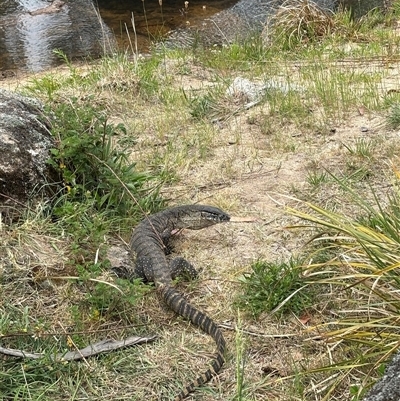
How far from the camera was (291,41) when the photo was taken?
33.6ft

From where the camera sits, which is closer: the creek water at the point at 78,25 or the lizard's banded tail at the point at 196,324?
the lizard's banded tail at the point at 196,324

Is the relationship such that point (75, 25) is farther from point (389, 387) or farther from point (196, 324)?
point (389, 387)

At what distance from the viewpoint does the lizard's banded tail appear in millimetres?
3562

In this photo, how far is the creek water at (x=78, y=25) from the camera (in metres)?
12.3

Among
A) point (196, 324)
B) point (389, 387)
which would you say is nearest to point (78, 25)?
point (196, 324)

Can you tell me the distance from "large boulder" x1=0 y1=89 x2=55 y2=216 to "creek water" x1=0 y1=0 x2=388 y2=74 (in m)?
6.51

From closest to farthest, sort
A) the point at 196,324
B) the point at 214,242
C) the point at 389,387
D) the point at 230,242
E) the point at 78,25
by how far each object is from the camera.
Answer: the point at 389,387, the point at 196,324, the point at 230,242, the point at 214,242, the point at 78,25

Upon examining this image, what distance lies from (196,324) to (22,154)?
1.72 m

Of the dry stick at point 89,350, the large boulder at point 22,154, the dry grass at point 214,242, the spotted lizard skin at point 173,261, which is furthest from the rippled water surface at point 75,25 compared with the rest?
the dry stick at point 89,350

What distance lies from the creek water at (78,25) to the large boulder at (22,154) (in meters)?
6.51

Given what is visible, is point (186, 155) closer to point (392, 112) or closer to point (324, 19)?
point (392, 112)

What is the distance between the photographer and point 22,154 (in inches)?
185

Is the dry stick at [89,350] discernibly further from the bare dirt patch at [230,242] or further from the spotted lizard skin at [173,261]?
the spotted lizard skin at [173,261]

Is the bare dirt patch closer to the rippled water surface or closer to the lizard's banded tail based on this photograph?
the lizard's banded tail
